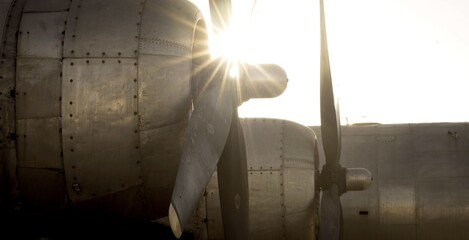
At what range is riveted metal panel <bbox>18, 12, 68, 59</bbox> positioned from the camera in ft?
20.6

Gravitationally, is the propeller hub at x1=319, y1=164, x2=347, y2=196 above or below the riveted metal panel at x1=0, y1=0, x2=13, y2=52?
below

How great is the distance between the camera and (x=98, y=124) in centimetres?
623

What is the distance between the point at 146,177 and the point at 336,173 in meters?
5.96

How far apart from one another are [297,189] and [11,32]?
614 cm

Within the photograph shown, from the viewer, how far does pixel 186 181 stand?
5941mm

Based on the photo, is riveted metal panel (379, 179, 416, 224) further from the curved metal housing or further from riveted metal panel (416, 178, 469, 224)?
the curved metal housing

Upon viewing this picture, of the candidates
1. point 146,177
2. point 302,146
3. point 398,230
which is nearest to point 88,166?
point 146,177

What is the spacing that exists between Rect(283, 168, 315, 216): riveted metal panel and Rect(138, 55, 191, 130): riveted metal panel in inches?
167

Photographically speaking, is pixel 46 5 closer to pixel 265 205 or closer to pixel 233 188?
pixel 233 188

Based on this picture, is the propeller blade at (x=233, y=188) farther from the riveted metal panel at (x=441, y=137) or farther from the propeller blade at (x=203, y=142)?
the riveted metal panel at (x=441, y=137)

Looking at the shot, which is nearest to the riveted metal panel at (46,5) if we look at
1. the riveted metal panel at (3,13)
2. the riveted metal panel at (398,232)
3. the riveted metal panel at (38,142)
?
the riveted metal panel at (3,13)

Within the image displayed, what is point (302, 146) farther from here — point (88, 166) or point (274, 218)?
point (88, 166)

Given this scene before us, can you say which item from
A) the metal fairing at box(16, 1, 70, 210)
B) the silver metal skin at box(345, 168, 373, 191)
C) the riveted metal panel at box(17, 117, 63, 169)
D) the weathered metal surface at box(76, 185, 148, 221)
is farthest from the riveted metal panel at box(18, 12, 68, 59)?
the silver metal skin at box(345, 168, 373, 191)

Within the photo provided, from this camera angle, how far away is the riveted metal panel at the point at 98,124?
619cm
